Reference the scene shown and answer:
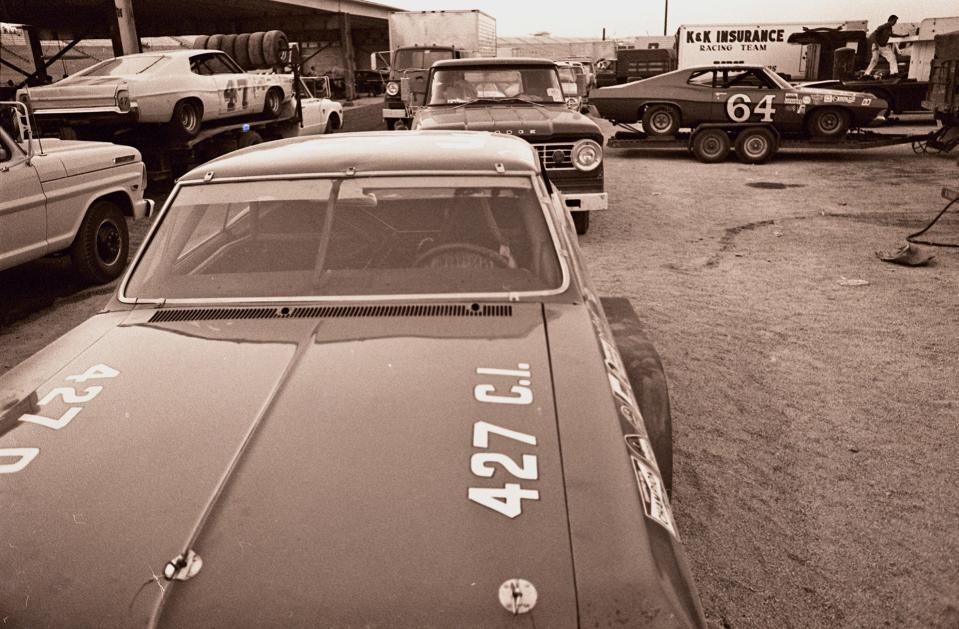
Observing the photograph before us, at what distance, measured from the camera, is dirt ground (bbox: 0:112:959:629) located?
115 inches

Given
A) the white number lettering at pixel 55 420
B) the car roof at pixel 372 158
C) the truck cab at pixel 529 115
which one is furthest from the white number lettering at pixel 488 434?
the truck cab at pixel 529 115

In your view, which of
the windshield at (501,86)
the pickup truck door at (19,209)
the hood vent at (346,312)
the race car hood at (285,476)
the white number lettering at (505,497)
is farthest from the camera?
the windshield at (501,86)

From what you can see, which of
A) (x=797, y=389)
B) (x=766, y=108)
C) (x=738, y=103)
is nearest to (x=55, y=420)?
(x=797, y=389)

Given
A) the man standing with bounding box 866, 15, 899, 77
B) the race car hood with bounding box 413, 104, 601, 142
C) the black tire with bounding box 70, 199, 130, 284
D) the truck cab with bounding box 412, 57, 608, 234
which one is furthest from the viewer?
the man standing with bounding box 866, 15, 899, 77

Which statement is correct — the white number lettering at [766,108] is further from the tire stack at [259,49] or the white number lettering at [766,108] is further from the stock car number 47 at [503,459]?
the stock car number 47 at [503,459]

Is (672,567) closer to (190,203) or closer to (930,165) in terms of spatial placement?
(190,203)

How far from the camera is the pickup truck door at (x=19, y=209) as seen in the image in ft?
19.9

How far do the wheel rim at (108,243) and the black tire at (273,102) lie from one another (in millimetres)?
6916

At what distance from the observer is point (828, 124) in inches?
531

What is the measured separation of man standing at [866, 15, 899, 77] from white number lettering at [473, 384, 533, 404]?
19.0 metres

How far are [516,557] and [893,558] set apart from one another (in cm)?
209

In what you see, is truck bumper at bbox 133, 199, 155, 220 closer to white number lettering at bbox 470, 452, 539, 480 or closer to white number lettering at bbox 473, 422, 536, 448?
white number lettering at bbox 473, 422, 536, 448

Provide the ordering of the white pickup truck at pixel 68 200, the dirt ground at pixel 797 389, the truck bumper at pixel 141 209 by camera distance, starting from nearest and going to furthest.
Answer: the dirt ground at pixel 797 389 < the white pickup truck at pixel 68 200 < the truck bumper at pixel 141 209

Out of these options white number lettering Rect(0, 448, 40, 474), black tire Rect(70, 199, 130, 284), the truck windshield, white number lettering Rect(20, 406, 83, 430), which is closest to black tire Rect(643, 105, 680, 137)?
the truck windshield
